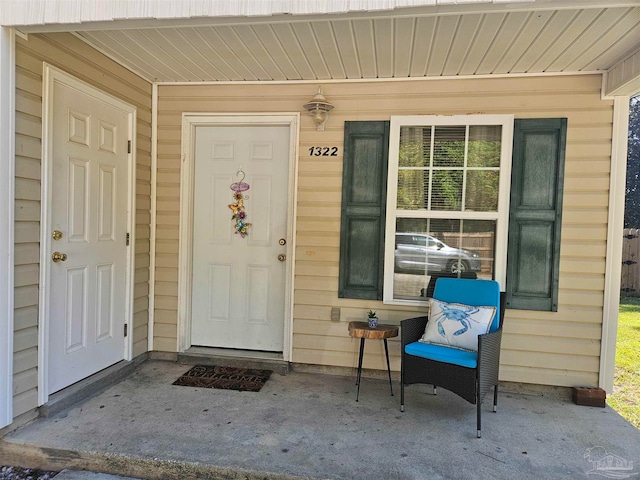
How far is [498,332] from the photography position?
8.52 ft

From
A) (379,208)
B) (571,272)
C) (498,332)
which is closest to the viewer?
(498,332)

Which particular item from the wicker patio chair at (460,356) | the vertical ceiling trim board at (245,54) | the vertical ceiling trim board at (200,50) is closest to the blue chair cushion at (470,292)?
the wicker patio chair at (460,356)

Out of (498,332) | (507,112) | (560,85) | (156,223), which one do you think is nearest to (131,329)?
(156,223)

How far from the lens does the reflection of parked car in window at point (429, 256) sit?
10.4 feet

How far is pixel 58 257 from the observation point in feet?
8.42

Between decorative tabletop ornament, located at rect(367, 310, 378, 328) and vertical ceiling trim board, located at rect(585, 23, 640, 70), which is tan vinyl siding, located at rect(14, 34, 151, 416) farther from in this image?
vertical ceiling trim board, located at rect(585, 23, 640, 70)

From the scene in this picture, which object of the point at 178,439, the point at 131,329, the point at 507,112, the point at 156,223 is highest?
the point at 507,112

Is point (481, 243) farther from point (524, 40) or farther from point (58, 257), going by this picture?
point (58, 257)

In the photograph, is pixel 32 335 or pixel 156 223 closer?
pixel 32 335

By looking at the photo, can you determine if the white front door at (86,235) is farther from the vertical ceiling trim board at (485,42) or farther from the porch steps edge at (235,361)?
the vertical ceiling trim board at (485,42)

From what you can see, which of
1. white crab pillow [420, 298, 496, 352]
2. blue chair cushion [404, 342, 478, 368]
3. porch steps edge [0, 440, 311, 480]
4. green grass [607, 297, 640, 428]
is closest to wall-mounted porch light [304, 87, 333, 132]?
white crab pillow [420, 298, 496, 352]

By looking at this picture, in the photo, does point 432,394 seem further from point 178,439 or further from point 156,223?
point 156,223

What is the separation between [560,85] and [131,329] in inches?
149

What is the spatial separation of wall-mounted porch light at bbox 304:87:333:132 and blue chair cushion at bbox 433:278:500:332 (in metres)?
1.53
